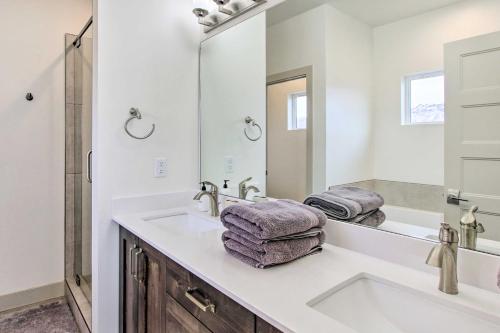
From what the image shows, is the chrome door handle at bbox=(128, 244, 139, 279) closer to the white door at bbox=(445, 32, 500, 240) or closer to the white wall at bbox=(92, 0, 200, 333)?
the white wall at bbox=(92, 0, 200, 333)

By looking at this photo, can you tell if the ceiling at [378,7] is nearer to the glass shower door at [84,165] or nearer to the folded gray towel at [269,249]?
the folded gray towel at [269,249]

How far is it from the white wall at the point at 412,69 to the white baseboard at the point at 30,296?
255cm

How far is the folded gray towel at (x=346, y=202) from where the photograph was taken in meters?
1.18

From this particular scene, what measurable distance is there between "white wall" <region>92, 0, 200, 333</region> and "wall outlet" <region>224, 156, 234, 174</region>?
0.69 ft

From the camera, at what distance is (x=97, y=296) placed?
1.65m

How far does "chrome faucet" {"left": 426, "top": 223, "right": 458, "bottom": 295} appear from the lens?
0.81m

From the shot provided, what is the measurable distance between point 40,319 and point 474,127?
2757 mm

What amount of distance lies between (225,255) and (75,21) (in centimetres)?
238

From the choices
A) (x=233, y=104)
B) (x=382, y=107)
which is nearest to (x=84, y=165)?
A: (x=233, y=104)

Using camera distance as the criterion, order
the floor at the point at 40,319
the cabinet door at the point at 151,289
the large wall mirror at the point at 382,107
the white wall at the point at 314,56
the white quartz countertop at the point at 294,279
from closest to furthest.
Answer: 1. the white quartz countertop at the point at 294,279
2. the large wall mirror at the point at 382,107
3. the cabinet door at the point at 151,289
4. the white wall at the point at 314,56
5. the floor at the point at 40,319

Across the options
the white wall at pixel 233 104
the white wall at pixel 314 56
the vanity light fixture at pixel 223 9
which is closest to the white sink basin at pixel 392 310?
the white wall at pixel 314 56

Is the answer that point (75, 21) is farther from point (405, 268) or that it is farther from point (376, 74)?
point (405, 268)

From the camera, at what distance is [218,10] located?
180cm

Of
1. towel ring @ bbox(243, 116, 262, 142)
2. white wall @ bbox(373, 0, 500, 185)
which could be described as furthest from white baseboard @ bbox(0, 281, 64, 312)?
white wall @ bbox(373, 0, 500, 185)
